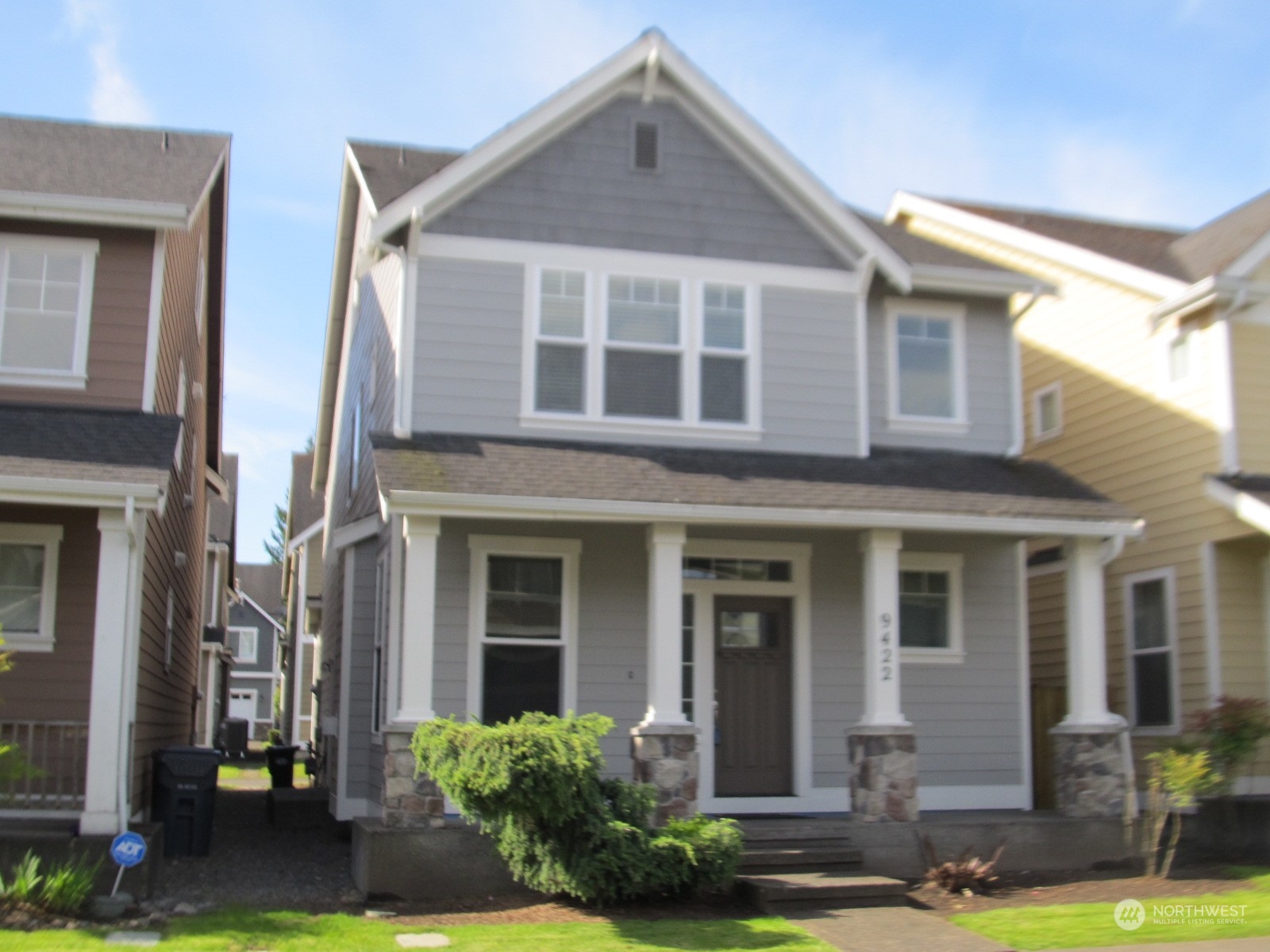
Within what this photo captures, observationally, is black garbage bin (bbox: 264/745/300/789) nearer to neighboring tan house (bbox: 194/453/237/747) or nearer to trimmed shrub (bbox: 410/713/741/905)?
trimmed shrub (bbox: 410/713/741/905)

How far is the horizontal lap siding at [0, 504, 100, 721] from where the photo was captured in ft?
38.0

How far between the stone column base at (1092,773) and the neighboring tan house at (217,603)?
1814 centimetres

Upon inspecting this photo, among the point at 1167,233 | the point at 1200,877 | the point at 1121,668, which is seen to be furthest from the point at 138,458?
the point at 1167,233

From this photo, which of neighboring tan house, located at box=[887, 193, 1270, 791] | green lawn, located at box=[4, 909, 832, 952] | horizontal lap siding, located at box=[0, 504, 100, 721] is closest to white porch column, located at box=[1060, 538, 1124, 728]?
neighboring tan house, located at box=[887, 193, 1270, 791]

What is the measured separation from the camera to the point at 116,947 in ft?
27.8

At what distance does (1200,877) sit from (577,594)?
6.06 meters

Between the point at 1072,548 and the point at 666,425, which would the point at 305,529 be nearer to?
the point at 666,425

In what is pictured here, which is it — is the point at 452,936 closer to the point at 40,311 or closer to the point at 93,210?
the point at 40,311

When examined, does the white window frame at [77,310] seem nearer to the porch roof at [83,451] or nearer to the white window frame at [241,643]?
the porch roof at [83,451]

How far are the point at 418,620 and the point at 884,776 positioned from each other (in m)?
4.31

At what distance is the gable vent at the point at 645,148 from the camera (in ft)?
44.8

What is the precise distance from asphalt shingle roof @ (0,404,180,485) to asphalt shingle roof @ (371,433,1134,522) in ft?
6.06

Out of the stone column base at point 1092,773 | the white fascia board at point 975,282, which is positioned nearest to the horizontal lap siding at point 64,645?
the white fascia board at point 975,282

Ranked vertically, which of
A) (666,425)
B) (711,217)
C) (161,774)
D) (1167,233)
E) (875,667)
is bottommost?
(161,774)
